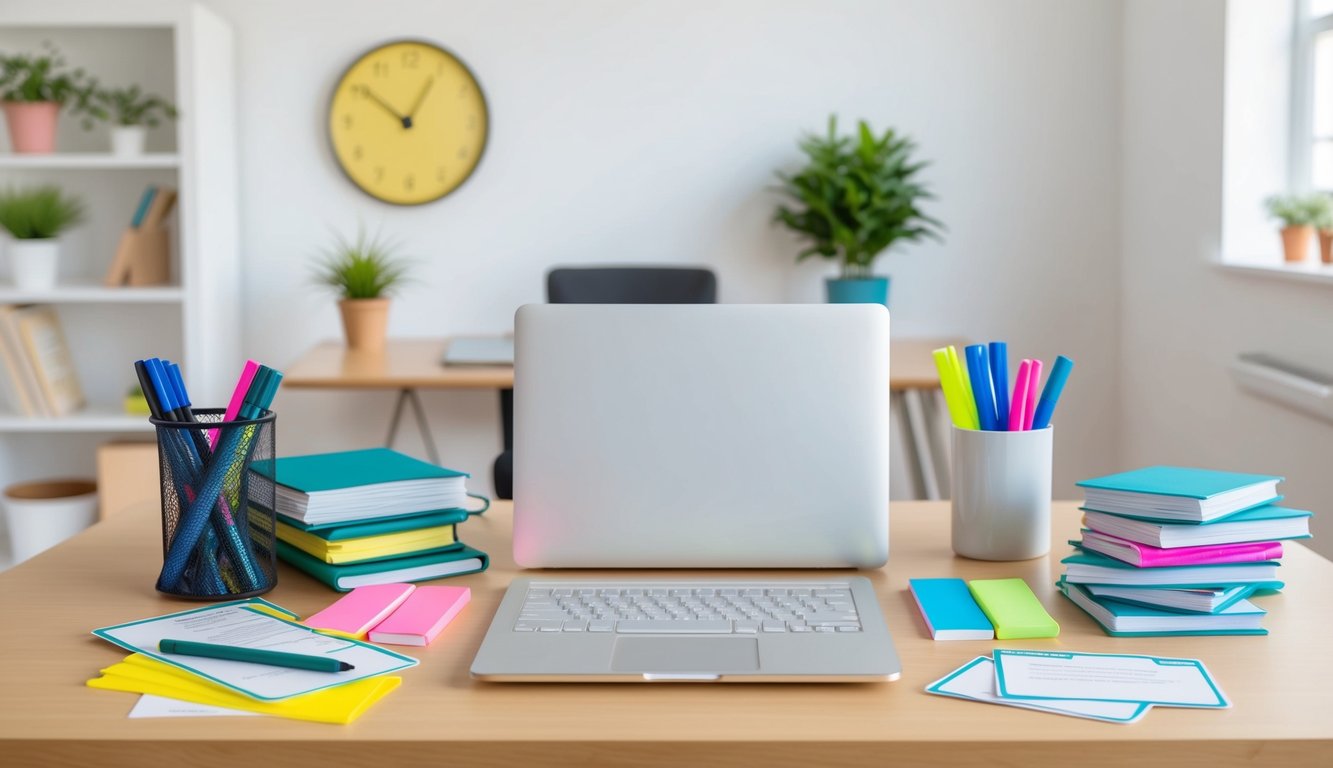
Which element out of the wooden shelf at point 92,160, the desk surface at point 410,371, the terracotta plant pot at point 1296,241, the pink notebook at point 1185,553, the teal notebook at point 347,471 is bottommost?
the pink notebook at point 1185,553

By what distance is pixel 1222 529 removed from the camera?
1062mm

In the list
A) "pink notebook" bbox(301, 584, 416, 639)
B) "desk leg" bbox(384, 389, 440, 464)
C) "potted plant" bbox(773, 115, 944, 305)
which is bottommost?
"desk leg" bbox(384, 389, 440, 464)

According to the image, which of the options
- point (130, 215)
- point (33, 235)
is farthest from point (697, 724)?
point (130, 215)

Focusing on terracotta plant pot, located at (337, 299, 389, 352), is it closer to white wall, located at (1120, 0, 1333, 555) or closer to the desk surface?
the desk surface

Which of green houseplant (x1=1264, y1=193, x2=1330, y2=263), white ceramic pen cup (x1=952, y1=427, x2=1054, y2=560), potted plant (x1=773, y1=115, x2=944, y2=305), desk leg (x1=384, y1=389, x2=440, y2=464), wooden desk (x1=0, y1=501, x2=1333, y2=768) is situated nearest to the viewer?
wooden desk (x1=0, y1=501, x2=1333, y2=768)

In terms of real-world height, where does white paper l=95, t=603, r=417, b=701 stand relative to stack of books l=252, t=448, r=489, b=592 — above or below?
below

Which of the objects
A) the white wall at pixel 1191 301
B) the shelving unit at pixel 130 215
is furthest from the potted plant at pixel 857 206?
the shelving unit at pixel 130 215

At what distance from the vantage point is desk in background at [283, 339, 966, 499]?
9.11ft

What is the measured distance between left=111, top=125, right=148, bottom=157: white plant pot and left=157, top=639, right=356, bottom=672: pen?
2.66 m

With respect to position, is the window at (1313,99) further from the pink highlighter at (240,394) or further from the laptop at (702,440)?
the pink highlighter at (240,394)

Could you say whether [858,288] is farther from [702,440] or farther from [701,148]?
[702,440]

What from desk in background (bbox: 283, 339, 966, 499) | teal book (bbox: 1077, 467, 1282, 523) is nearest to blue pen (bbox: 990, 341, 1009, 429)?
teal book (bbox: 1077, 467, 1282, 523)

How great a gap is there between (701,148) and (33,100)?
1.78 meters

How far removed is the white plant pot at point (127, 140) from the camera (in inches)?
129
